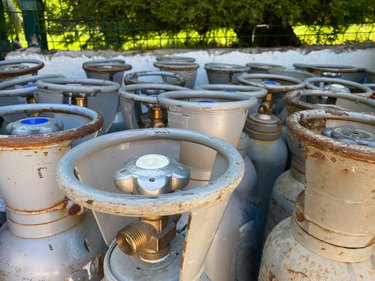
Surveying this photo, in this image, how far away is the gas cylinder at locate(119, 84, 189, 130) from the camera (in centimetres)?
98

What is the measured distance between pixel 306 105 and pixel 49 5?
1.98 metres

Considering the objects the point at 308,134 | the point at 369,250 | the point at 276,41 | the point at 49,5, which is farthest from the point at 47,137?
the point at 276,41

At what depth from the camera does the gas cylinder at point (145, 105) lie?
0.98 m

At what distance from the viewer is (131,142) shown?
694 millimetres

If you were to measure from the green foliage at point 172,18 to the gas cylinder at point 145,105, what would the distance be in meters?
1.31

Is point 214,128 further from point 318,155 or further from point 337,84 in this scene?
point 337,84

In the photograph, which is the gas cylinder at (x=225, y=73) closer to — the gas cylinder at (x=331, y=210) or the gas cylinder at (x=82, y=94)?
the gas cylinder at (x=82, y=94)

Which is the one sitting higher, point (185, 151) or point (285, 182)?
point (185, 151)

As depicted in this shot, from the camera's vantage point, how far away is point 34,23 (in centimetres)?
217

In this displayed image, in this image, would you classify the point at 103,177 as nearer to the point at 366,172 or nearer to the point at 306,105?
the point at 366,172

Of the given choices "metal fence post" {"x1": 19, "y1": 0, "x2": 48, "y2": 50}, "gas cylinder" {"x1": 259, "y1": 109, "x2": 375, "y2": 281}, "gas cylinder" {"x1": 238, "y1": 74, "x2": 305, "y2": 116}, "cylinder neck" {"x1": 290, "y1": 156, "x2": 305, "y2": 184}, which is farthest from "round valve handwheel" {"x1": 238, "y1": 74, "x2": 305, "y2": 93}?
"metal fence post" {"x1": 19, "y1": 0, "x2": 48, "y2": 50}

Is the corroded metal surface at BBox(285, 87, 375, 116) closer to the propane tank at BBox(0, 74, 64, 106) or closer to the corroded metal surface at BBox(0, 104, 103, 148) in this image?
the corroded metal surface at BBox(0, 104, 103, 148)

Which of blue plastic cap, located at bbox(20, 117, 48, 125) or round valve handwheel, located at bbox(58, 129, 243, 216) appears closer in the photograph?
round valve handwheel, located at bbox(58, 129, 243, 216)

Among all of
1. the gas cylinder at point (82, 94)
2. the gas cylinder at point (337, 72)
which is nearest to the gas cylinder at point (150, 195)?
the gas cylinder at point (82, 94)
